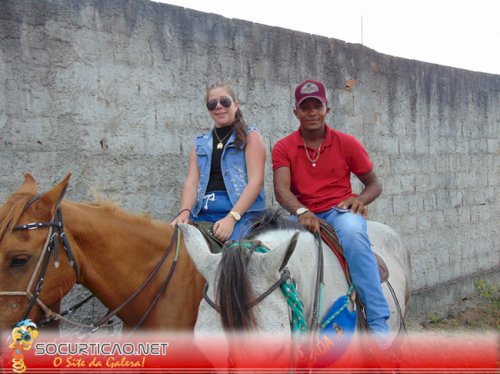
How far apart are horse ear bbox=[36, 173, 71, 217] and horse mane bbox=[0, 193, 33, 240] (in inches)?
2.9

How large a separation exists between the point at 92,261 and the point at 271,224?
0.95 meters

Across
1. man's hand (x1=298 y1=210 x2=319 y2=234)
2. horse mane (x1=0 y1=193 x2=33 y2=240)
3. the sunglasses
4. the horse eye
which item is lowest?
the horse eye

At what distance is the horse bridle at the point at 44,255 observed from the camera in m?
2.26

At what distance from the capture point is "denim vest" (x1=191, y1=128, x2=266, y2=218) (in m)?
3.16

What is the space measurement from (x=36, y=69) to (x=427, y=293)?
5.38 meters

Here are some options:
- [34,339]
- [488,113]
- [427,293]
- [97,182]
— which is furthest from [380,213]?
[34,339]

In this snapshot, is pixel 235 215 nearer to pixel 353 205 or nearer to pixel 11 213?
pixel 353 205

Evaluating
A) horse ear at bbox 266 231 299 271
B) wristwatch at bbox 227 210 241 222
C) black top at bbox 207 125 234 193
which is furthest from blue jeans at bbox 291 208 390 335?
black top at bbox 207 125 234 193

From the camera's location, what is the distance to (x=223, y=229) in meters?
2.87

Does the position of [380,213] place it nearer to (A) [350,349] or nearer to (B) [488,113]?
(B) [488,113]

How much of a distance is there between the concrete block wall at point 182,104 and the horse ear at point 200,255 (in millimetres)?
887

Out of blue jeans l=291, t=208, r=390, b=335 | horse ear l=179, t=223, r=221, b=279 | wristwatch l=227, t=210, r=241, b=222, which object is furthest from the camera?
wristwatch l=227, t=210, r=241, b=222

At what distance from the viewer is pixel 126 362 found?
2.57 meters
